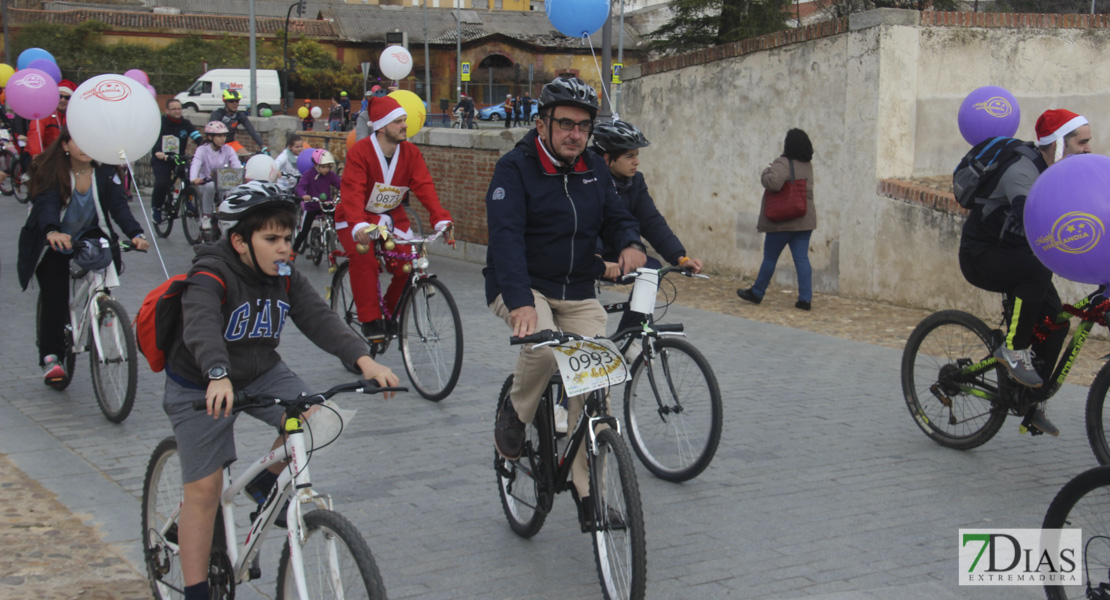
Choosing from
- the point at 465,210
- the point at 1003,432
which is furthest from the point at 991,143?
the point at 465,210

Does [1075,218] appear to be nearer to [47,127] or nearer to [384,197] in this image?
[384,197]

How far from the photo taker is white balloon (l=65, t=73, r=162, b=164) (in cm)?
663

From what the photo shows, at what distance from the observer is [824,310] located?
35.9 ft

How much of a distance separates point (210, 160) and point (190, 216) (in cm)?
137

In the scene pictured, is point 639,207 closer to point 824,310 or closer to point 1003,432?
point 1003,432

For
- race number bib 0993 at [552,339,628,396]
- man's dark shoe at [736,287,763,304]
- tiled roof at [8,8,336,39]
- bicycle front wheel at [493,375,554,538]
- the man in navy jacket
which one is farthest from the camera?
tiled roof at [8,8,336,39]

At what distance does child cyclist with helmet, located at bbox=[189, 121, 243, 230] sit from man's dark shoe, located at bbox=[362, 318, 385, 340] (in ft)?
22.4

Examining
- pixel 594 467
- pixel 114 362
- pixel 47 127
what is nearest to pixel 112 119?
pixel 114 362

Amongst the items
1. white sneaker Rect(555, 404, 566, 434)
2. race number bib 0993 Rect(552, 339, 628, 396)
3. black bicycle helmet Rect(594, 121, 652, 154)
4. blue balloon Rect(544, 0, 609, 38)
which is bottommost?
white sneaker Rect(555, 404, 566, 434)

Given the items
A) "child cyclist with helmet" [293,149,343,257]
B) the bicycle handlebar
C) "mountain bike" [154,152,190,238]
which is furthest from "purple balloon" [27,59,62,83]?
the bicycle handlebar

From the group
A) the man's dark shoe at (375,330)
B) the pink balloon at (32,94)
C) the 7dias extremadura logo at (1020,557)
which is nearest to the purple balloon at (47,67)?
the pink balloon at (32,94)

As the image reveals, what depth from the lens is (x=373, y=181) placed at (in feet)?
25.1

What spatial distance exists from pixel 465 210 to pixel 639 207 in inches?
377

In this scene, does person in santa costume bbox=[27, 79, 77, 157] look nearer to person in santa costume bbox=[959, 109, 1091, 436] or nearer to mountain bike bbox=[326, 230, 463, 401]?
mountain bike bbox=[326, 230, 463, 401]
